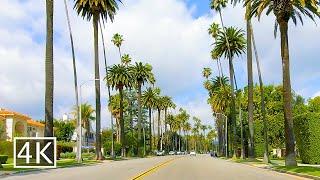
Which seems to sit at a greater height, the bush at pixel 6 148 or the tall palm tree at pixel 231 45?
the tall palm tree at pixel 231 45

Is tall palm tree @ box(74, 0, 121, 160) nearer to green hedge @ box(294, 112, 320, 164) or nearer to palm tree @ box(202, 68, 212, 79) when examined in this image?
green hedge @ box(294, 112, 320, 164)

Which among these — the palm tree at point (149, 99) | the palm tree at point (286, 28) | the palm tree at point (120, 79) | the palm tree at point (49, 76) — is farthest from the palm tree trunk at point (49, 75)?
A: the palm tree at point (149, 99)

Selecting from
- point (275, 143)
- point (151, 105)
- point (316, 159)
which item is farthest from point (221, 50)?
point (151, 105)

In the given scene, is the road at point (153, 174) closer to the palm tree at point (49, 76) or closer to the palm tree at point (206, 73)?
the palm tree at point (49, 76)

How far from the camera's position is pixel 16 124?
92.8 meters

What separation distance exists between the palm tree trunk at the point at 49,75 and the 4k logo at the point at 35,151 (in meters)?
35.5

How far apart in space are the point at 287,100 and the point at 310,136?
343 inches

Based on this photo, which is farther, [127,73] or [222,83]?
[222,83]

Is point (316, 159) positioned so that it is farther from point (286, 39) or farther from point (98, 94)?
point (98, 94)

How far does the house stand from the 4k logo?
75980 millimetres

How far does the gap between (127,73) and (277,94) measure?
111 feet

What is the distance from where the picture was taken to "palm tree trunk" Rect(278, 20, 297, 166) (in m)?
39.3

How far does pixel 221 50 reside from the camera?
79.4 meters

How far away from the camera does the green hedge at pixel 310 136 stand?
46.4m
